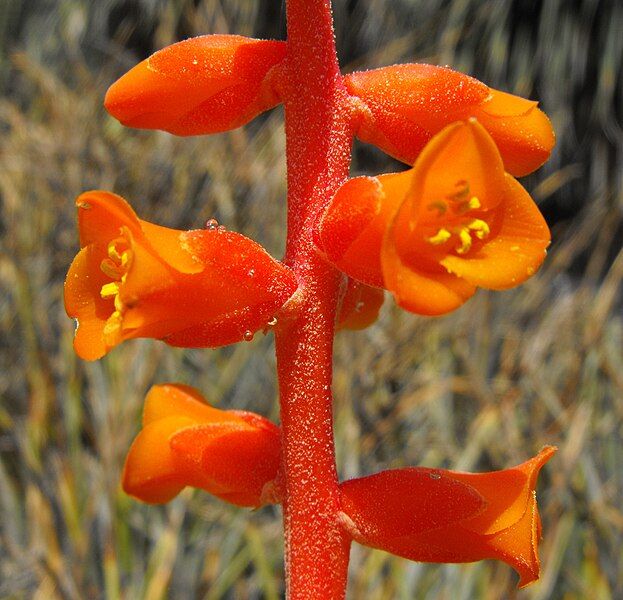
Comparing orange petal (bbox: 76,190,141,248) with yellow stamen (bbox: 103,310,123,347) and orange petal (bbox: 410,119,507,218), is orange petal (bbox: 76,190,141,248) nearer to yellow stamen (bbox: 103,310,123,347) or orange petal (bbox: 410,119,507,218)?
yellow stamen (bbox: 103,310,123,347)

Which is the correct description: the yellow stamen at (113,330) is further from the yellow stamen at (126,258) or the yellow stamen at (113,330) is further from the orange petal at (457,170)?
the orange petal at (457,170)

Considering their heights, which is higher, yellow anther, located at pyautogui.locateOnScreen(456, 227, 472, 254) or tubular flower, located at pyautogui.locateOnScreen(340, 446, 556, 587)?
yellow anther, located at pyautogui.locateOnScreen(456, 227, 472, 254)

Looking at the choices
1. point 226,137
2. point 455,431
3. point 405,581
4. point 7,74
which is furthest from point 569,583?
point 7,74

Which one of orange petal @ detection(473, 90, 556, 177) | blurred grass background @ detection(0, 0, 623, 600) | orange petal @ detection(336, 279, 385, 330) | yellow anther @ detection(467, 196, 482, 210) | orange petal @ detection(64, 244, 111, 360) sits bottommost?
blurred grass background @ detection(0, 0, 623, 600)

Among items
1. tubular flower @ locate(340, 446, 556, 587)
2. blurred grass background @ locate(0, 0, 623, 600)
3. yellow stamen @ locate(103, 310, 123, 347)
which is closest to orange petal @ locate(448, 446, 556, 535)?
tubular flower @ locate(340, 446, 556, 587)

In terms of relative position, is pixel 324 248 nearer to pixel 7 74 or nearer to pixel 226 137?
pixel 226 137

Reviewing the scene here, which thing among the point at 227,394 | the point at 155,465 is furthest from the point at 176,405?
the point at 227,394

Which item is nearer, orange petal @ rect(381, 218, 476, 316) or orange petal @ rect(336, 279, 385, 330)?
orange petal @ rect(381, 218, 476, 316)

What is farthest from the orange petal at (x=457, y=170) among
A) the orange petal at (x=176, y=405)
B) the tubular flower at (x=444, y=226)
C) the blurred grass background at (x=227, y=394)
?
the blurred grass background at (x=227, y=394)
